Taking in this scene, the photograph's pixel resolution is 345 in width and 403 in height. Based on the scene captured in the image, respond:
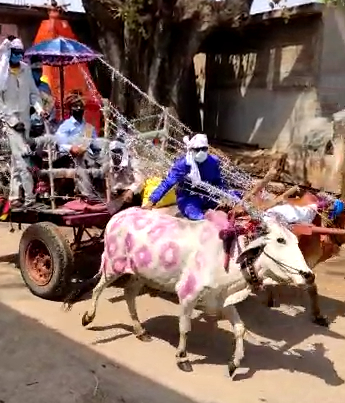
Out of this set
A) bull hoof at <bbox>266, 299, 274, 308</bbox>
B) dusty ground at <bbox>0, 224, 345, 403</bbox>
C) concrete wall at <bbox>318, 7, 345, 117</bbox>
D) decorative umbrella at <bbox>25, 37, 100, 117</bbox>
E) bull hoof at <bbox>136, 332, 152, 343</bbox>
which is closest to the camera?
dusty ground at <bbox>0, 224, 345, 403</bbox>

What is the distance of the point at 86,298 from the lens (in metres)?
6.72

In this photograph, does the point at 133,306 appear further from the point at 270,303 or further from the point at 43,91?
the point at 43,91

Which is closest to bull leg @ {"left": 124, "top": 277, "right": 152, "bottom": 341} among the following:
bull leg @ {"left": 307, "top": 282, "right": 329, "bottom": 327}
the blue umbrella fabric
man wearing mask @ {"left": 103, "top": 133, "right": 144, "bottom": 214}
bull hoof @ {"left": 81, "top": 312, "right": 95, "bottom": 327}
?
Answer: bull hoof @ {"left": 81, "top": 312, "right": 95, "bottom": 327}

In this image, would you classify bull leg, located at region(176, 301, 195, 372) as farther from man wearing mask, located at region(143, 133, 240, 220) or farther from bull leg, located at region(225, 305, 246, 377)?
man wearing mask, located at region(143, 133, 240, 220)

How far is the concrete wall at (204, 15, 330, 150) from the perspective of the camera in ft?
37.7

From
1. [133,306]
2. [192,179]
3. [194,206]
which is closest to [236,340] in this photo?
[133,306]

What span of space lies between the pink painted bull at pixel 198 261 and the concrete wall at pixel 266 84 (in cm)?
638

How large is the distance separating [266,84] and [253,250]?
26.4ft

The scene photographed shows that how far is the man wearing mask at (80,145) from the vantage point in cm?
682

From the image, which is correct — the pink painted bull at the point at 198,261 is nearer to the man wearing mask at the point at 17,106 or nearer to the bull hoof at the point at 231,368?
the bull hoof at the point at 231,368

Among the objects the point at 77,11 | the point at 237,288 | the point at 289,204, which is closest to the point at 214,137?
the point at 77,11

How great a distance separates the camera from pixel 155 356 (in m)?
5.42

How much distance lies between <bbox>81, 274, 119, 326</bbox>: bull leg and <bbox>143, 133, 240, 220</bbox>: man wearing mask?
2.35 feet

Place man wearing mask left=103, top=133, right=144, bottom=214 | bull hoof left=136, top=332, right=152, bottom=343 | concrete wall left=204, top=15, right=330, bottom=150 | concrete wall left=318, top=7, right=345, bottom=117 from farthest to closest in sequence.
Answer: concrete wall left=204, top=15, right=330, bottom=150
concrete wall left=318, top=7, right=345, bottom=117
man wearing mask left=103, top=133, right=144, bottom=214
bull hoof left=136, top=332, right=152, bottom=343
